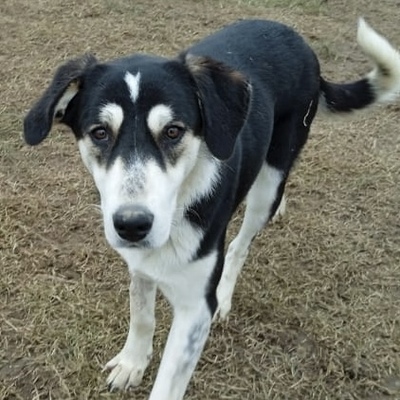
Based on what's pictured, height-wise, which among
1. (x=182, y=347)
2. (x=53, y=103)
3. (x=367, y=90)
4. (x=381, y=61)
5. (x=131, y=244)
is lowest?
(x=182, y=347)

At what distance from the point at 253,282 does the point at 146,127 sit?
1.80 m

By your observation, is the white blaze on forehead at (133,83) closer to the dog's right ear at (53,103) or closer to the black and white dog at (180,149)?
the black and white dog at (180,149)

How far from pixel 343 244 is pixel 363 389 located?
3.76 feet

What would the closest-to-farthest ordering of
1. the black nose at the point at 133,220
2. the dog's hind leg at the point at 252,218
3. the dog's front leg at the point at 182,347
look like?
the black nose at the point at 133,220 → the dog's front leg at the point at 182,347 → the dog's hind leg at the point at 252,218

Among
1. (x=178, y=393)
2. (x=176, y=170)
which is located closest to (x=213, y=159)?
(x=176, y=170)

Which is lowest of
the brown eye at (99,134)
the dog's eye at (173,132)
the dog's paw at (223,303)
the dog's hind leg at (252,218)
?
the dog's paw at (223,303)

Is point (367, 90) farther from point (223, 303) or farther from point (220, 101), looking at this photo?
point (220, 101)

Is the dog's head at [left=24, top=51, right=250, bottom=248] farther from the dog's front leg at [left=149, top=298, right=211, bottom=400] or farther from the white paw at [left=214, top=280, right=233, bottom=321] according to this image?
the white paw at [left=214, top=280, right=233, bottom=321]

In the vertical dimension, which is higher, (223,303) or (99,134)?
(99,134)

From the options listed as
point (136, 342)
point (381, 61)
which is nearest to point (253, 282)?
A: point (136, 342)

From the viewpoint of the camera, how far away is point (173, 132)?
259 centimetres

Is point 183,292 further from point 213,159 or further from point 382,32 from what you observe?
point 382,32

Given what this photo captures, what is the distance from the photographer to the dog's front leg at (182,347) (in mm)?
2980

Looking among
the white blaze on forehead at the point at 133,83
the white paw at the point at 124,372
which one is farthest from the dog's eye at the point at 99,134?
the white paw at the point at 124,372
